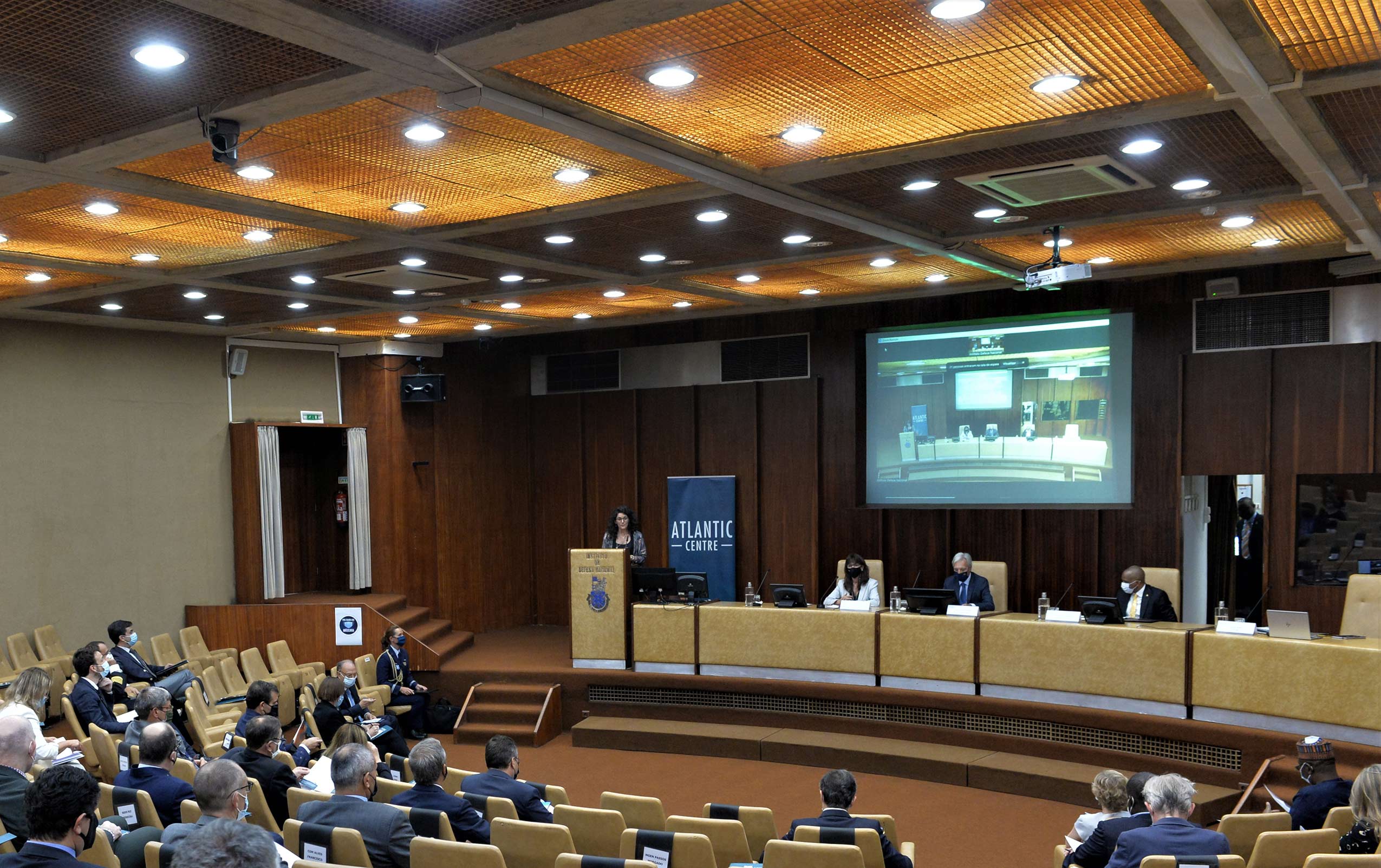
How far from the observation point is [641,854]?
4.67 m

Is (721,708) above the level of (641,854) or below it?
below

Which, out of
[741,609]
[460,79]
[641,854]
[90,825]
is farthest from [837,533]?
[90,825]

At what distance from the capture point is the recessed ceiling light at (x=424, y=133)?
5047mm

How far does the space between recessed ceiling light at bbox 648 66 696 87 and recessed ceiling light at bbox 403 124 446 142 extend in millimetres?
1135

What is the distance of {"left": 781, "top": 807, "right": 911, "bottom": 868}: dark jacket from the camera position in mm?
4781

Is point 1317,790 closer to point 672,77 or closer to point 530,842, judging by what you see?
point 530,842

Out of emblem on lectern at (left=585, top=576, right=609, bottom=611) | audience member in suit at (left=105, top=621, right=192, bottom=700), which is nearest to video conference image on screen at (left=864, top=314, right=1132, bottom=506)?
emblem on lectern at (left=585, top=576, right=609, bottom=611)

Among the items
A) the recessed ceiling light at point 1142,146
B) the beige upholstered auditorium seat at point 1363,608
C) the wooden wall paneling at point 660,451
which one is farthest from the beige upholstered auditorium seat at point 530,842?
the wooden wall paneling at point 660,451

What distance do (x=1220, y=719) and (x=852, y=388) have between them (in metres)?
5.30

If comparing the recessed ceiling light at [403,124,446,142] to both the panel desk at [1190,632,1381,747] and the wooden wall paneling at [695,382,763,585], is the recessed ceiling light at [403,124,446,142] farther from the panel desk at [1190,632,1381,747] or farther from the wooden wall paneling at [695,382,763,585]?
the wooden wall paneling at [695,382,763,585]

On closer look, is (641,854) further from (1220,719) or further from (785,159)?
(1220,719)

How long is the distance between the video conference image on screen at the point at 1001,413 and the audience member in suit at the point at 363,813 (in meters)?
7.68

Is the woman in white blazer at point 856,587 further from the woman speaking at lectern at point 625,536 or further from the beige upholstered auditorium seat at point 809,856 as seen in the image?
the beige upholstered auditorium seat at point 809,856

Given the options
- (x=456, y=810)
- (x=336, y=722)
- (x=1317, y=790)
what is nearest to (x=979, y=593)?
(x=1317, y=790)
